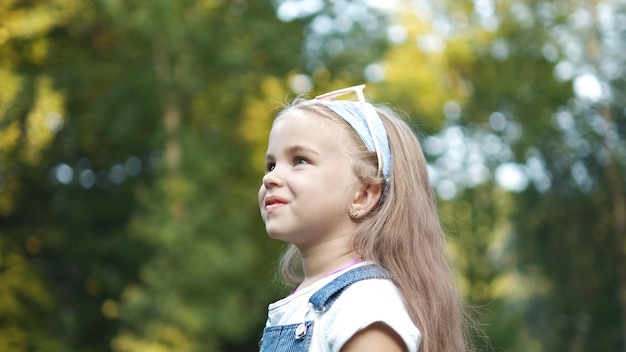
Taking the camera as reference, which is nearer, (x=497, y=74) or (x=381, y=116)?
(x=381, y=116)

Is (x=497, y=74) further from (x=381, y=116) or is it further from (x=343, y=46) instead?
(x=381, y=116)

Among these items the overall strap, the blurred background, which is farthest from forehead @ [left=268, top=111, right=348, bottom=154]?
the blurred background

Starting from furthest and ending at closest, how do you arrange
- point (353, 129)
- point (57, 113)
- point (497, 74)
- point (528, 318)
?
point (528, 318) < point (497, 74) < point (57, 113) < point (353, 129)

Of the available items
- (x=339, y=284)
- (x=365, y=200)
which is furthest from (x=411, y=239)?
(x=339, y=284)

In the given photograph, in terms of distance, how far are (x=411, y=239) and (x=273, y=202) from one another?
31 centimetres

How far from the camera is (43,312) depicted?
14.4 meters

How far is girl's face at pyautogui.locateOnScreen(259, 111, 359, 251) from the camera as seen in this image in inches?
83.1

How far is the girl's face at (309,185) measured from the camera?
83.1 inches

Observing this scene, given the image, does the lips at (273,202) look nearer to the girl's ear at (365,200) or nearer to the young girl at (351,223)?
the young girl at (351,223)

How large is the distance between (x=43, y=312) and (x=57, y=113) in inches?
127

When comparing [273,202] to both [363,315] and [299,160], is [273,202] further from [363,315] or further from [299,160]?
[363,315]

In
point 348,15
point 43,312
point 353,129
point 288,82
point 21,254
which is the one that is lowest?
point 353,129

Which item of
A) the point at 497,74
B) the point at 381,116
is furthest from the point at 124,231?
the point at 381,116

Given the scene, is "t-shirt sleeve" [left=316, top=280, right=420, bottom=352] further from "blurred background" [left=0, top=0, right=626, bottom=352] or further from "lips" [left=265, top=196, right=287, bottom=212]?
"blurred background" [left=0, top=0, right=626, bottom=352]
